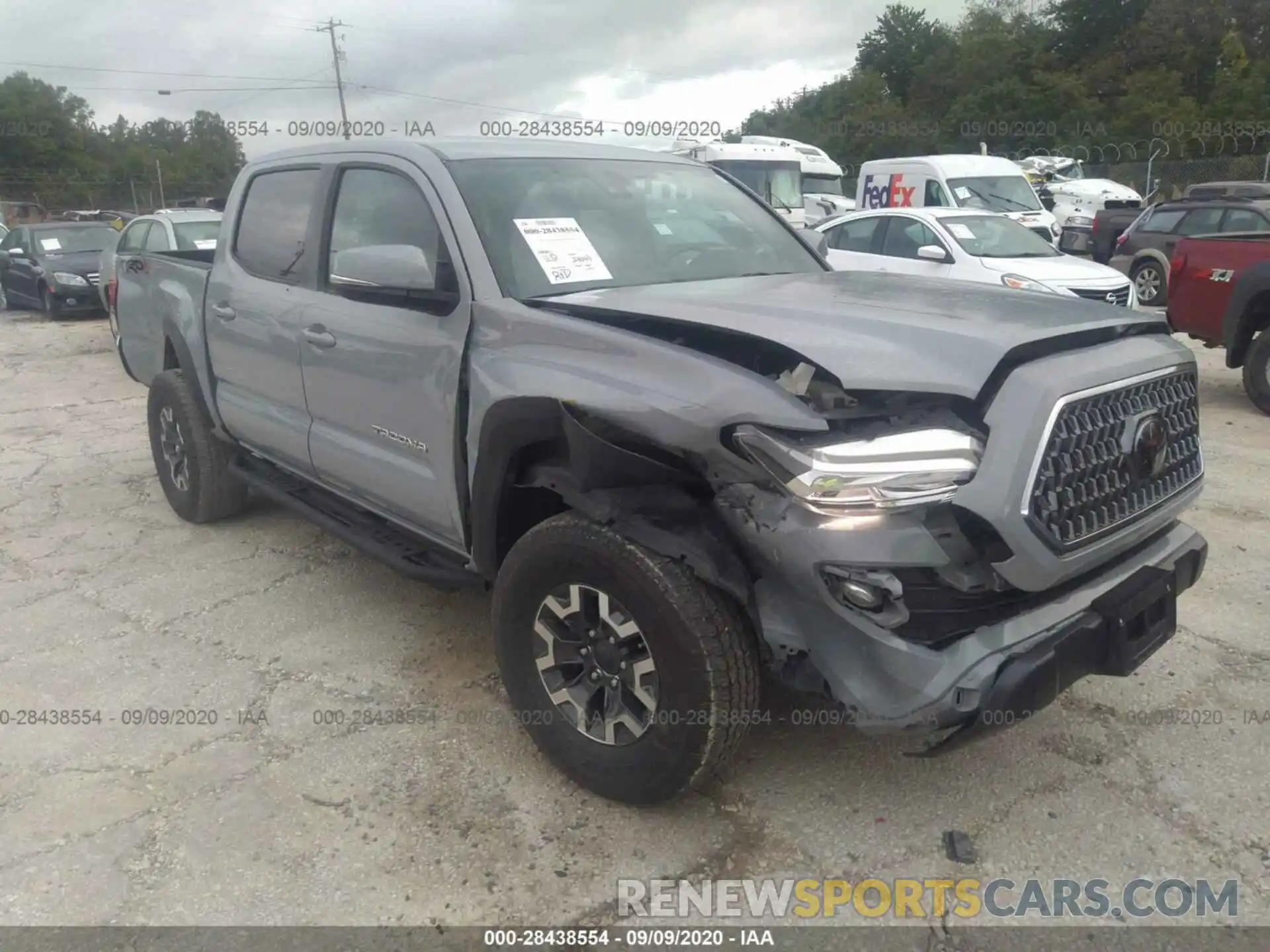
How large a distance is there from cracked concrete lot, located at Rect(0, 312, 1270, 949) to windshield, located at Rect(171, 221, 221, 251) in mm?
8066

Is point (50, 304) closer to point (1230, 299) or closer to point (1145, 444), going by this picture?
point (1230, 299)

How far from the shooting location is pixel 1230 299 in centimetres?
747

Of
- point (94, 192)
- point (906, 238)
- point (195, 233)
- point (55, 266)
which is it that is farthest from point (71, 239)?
point (94, 192)

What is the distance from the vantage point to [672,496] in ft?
8.54

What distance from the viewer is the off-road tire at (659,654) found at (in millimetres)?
2449

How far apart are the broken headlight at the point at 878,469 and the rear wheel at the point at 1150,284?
468 inches

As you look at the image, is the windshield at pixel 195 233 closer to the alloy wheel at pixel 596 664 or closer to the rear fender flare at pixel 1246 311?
the alloy wheel at pixel 596 664

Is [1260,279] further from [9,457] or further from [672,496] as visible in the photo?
[9,457]

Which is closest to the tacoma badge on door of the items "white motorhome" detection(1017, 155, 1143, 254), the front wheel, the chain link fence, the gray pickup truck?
the gray pickup truck

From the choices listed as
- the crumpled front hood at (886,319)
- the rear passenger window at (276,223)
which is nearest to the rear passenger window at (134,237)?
the rear passenger window at (276,223)

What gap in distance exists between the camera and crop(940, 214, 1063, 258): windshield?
9.68m

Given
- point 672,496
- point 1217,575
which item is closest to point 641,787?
point 672,496

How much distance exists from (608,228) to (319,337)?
1203mm

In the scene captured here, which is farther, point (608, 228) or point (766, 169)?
point (766, 169)
